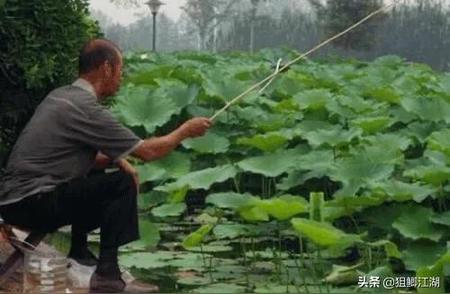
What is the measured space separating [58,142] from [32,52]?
0.55 metres

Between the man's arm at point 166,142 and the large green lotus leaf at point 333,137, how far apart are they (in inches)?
52.5

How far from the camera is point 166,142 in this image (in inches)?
136

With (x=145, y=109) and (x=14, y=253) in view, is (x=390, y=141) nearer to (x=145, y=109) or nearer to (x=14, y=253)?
(x=145, y=109)

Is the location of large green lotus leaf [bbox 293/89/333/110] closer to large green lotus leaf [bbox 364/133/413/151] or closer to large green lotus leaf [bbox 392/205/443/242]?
large green lotus leaf [bbox 364/133/413/151]

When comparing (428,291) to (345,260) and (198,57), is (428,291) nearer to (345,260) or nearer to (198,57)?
(345,260)

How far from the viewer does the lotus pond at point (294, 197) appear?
3.75m

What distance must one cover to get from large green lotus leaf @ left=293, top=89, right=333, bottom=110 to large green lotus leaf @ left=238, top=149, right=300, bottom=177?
4.74ft

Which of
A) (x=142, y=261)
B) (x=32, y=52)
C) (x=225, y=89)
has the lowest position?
(x=142, y=261)

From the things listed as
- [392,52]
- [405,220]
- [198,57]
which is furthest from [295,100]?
[392,52]

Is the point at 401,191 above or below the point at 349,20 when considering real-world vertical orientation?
below

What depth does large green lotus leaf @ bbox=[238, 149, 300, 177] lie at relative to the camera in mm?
4539

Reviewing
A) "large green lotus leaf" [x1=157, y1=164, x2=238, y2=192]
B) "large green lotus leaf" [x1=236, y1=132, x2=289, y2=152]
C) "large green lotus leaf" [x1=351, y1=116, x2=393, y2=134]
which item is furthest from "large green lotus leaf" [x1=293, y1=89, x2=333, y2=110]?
"large green lotus leaf" [x1=157, y1=164, x2=238, y2=192]

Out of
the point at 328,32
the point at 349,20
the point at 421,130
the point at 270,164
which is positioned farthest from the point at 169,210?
the point at 349,20

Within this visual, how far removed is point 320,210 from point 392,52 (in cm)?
1728
